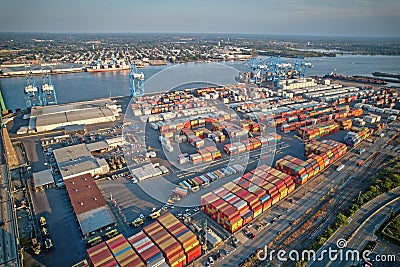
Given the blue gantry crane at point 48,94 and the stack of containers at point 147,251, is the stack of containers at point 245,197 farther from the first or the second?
the blue gantry crane at point 48,94

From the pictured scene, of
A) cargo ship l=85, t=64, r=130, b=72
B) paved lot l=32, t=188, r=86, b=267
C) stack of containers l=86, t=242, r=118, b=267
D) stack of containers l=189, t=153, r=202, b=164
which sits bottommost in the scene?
paved lot l=32, t=188, r=86, b=267

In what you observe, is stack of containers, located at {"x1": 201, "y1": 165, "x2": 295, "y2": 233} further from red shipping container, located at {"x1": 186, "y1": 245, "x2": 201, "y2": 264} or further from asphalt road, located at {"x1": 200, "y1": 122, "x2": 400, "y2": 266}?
red shipping container, located at {"x1": 186, "y1": 245, "x2": 201, "y2": 264}

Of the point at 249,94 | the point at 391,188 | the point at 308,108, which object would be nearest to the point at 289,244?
the point at 391,188

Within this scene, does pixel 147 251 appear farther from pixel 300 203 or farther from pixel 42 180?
pixel 42 180

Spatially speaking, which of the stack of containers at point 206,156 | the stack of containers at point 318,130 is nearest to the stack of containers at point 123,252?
the stack of containers at point 206,156

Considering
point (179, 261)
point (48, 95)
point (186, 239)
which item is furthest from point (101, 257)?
point (48, 95)

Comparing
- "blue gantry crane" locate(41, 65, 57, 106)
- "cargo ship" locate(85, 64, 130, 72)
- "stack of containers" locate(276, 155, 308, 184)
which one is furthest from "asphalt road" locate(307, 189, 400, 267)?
"cargo ship" locate(85, 64, 130, 72)

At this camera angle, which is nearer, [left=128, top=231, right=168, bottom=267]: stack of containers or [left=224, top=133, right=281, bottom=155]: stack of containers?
[left=128, top=231, right=168, bottom=267]: stack of containers

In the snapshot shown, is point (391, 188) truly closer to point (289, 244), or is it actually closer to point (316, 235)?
point (316, 235)
